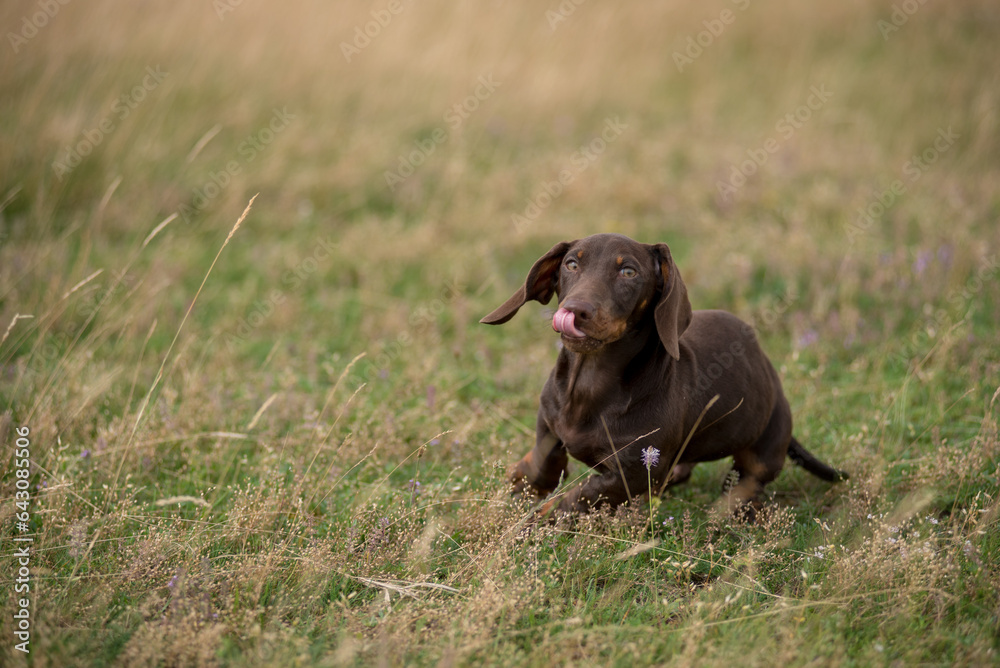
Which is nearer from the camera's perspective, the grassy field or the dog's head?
the grassy field

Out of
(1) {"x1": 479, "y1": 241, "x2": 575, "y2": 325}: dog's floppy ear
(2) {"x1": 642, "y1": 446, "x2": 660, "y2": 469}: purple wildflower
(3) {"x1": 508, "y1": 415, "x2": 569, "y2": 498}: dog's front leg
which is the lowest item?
(3) {"x1": 508, "y1": 415, "x2": 569, "y2": 498}: dog's front leg

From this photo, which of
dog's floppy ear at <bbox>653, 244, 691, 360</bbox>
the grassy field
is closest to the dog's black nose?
dog's floppy ear at <bbox>653, 244, 691, 360</bbox>

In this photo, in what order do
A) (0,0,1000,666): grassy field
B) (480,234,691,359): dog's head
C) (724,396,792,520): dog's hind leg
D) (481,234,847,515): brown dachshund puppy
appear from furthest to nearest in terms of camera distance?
(724,396,792,520): dog's hind leg, (481,234,847,515): brown dachshund puppy, (480,234,691,359): dog's head, (0,0,1000,666): grassy field

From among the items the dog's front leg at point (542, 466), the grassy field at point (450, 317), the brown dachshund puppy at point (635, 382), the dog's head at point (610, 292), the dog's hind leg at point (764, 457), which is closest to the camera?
the grassy field at point (450, 317)

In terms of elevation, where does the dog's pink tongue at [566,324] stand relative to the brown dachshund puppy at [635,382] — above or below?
above

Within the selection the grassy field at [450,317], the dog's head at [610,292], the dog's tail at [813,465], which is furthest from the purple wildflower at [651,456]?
the dog's tail at [813,465]

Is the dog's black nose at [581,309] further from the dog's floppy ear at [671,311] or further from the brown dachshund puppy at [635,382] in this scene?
the dog's floppy ear at [671,311]

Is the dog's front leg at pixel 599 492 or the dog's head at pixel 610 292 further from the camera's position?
the dog's front leg at pixel 599 492

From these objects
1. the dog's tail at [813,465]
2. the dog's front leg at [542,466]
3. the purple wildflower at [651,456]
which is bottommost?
the dog's tail at [813,465]

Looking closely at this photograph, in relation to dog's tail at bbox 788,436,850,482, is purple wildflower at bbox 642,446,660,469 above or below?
above

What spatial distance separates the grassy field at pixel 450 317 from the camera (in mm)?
2691

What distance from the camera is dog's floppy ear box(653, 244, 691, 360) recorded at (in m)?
2.84

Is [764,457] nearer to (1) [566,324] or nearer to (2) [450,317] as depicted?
(1) [566,324]

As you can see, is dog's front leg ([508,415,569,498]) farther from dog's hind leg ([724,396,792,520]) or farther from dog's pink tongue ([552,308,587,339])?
dog's hind leg ([724,396,792,520])
